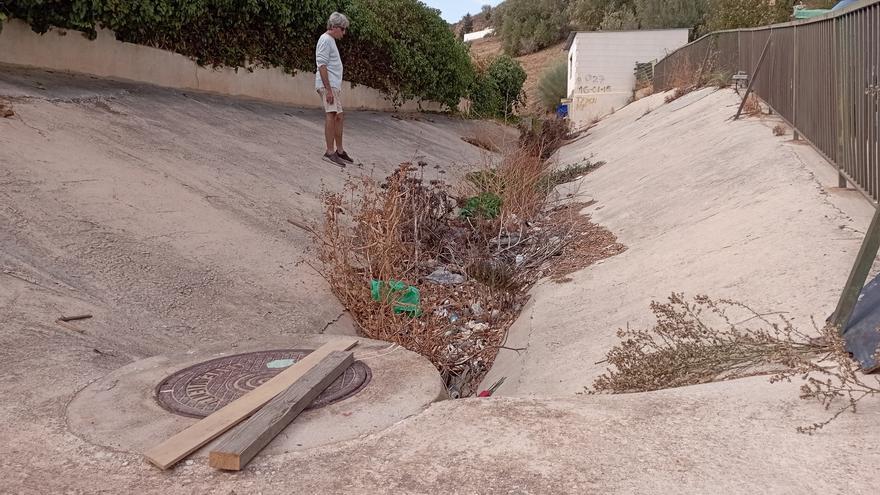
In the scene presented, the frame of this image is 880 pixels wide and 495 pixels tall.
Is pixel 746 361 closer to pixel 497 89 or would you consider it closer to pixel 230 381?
pixel 230 381

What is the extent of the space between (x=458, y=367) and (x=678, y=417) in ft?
8.46

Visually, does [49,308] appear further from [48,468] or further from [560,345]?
[560,345]

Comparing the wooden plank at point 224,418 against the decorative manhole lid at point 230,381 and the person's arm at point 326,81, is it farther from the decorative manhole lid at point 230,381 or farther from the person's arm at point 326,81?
the person's arm at point 326,81

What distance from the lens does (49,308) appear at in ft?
14.3

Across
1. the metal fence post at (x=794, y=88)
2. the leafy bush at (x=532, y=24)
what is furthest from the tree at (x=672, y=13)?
the metal fence post at (x=794, y=88)

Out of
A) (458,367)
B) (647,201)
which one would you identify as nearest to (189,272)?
(458,367)

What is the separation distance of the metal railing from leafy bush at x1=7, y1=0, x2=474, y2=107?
7973 millimetres

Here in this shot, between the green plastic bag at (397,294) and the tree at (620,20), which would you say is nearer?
the green plastic bag at (397,294)

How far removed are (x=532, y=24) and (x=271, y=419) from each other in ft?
170

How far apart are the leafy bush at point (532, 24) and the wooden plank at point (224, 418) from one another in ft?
164

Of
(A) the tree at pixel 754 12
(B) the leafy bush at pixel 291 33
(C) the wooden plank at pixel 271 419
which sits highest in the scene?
(A) the tree at pixel 754 12

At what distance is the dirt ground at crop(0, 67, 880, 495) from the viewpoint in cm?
254

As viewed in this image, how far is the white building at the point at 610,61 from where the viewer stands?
26.5 meters

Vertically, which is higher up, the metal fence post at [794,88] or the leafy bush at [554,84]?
the leafy bush at [554,84]
